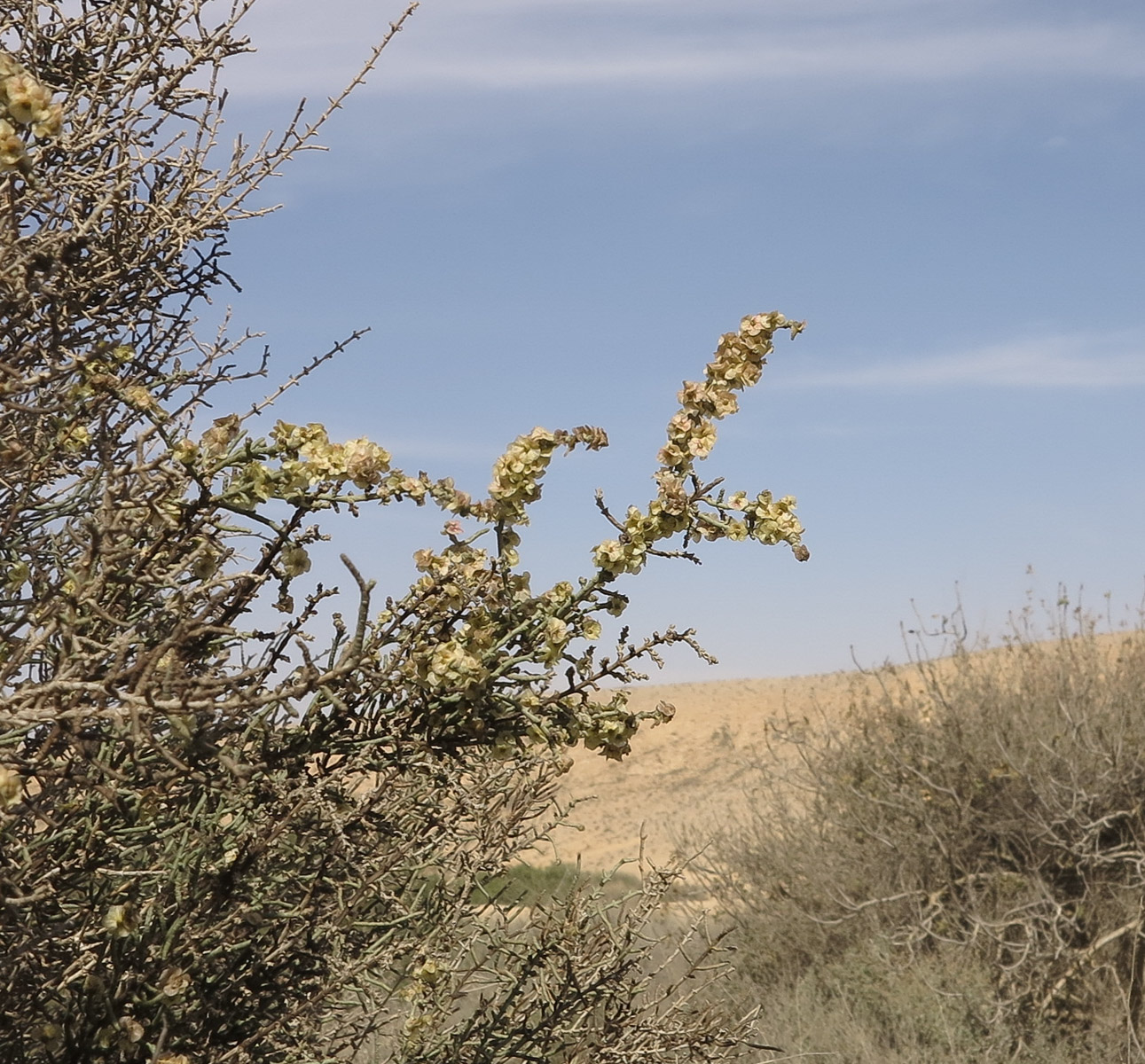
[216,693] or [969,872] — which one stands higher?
[216,693]

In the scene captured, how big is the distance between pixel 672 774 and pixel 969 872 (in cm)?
2367

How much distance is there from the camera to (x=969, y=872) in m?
7.90

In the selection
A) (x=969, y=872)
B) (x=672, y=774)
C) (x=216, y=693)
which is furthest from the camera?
(x=672, y=774)

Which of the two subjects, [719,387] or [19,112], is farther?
[719,387]

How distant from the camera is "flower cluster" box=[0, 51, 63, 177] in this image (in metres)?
1.83

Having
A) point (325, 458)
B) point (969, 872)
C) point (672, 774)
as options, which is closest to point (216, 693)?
point (325, 458)

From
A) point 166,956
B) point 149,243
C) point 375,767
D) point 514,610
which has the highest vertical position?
point 149,243

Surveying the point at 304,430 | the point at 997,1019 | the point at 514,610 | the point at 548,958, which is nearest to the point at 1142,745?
the point at 997,1019

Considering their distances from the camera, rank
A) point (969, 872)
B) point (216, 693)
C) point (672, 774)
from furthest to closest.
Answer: point (672, 774) < point (969, 872) < point (216, 693)

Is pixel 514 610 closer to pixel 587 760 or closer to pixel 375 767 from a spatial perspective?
pixel 375 767

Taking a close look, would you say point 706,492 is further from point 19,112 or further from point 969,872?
point 969,872

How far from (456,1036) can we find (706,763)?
1128 inches

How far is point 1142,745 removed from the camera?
748cm

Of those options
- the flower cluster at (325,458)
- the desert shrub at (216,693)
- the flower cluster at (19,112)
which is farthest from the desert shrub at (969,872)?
the flower cluster at (19,112)
